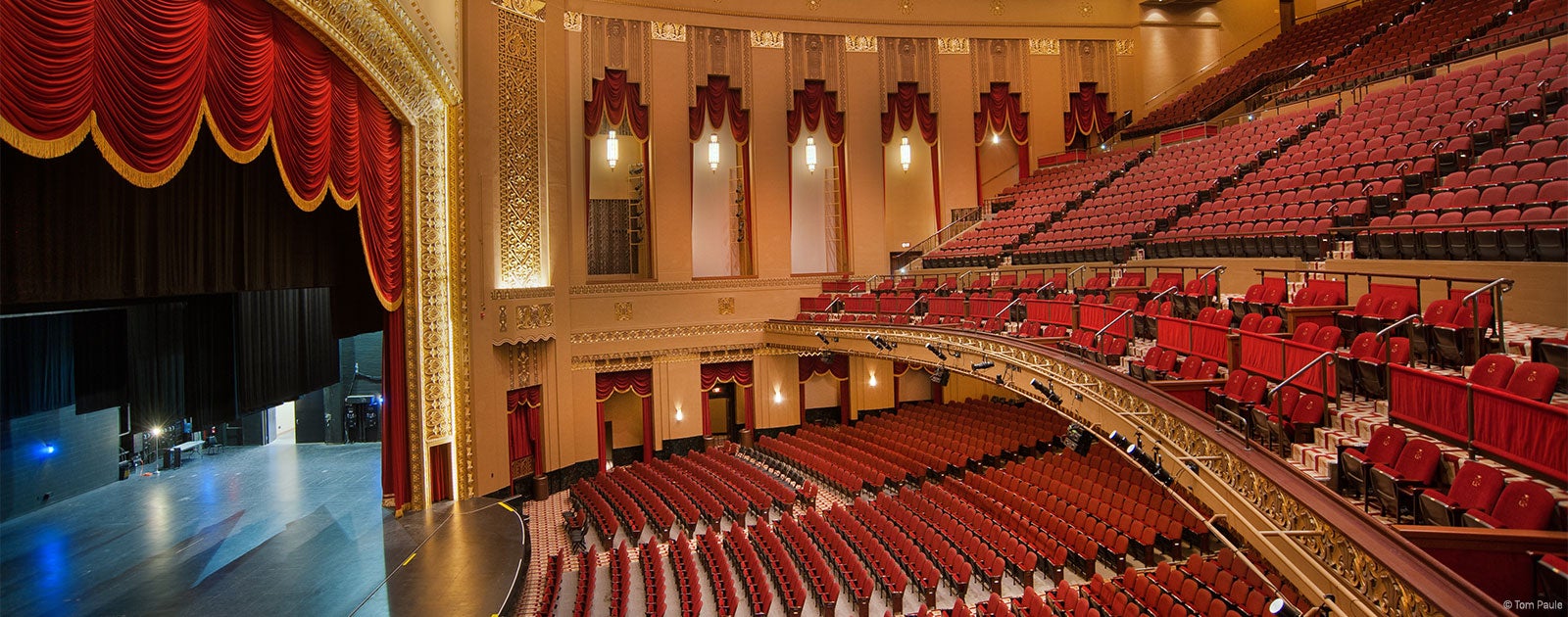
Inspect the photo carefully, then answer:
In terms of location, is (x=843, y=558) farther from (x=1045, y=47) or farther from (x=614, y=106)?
(x=1045, y=47)

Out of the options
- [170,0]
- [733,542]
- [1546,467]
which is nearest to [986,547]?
[733,542]

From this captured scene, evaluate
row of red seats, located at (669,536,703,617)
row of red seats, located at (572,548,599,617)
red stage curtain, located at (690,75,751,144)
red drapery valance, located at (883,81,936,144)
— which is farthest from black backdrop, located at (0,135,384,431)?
red drapery valance, located at (883,81,936,144)

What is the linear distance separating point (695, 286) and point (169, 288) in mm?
8133

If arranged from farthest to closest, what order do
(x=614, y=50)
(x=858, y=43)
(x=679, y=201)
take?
1. (x=858, y=43)
2. (x=679, y=201)
3. (x=614, y=50)

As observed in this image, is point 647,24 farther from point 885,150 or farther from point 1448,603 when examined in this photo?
point 1448,603

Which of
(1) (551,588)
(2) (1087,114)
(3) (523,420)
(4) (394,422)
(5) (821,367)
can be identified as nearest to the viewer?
(1) (551,588)

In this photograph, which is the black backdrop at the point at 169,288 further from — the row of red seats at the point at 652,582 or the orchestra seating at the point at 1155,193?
the orchestra seating at the point at 1155,193

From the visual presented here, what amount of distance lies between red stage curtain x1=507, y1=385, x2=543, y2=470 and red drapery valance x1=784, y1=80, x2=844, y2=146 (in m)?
6.30

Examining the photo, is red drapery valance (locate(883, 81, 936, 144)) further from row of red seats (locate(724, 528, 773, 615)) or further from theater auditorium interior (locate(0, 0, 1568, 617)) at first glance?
row of red seats (locate(724, 528, 773, 615))

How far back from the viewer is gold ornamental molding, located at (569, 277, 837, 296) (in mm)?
12406

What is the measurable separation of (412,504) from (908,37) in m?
11.2

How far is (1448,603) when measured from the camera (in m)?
2.60

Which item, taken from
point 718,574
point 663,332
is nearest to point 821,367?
point 663,332

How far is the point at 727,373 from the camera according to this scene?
13.8 m
